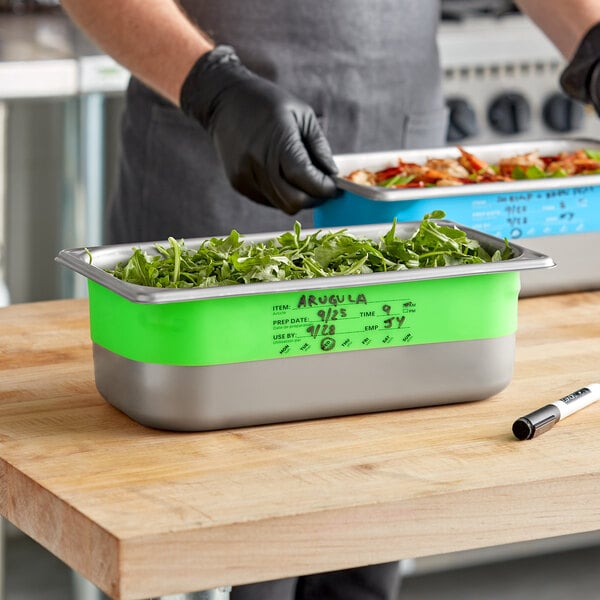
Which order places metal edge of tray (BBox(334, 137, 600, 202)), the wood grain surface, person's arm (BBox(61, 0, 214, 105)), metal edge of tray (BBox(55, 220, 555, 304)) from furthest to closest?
person's arm (BBox(61, 0, 214, 105)), metal edge of tray (BBox(334, 137, 600, 202)), metal edge of tray (BBox(55, 220, 555, 304)), the wood grain surface

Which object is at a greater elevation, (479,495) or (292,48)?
→ (292,48)

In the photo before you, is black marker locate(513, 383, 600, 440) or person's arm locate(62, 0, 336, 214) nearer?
black marker locate(513, 383, 600, 440)

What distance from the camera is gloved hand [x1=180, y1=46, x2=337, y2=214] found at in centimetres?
136

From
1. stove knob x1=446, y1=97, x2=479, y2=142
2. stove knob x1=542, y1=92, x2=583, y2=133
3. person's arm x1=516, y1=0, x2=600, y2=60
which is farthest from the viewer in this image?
stove knob x1=542, y1=92, x2=583, y2=133

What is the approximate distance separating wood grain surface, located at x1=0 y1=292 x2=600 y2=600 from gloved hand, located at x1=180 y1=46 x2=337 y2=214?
1.25 feet

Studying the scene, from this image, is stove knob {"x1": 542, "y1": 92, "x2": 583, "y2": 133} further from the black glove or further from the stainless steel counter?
the black glove

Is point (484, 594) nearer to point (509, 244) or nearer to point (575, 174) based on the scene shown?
point (575, 174)

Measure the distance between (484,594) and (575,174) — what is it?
127cm

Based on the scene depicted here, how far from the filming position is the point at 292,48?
69.4 inches

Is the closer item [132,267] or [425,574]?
[132,267]

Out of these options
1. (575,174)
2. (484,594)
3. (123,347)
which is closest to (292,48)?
(575,174)

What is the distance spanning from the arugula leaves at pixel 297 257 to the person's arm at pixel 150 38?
0.47m

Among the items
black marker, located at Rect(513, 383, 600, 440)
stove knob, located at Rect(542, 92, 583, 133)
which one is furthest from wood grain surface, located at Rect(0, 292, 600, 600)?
stove knob, located at Rect(542, 92, 583, 133)

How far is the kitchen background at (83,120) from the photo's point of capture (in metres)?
2.35
